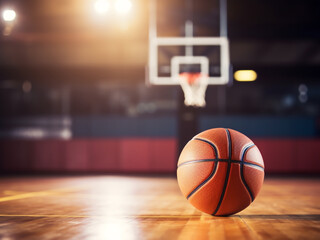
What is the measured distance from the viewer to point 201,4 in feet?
29.6

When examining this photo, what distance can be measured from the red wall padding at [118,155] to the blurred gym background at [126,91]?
3cm

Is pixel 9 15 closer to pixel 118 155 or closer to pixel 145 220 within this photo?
pixel 118 155

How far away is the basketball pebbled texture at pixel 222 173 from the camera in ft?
10.9

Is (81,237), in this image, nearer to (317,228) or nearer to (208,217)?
(208,217)

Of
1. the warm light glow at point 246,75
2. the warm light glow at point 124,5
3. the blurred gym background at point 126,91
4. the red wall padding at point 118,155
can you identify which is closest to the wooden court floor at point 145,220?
the warm light glow at point 124,5

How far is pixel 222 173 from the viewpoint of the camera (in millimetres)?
3328

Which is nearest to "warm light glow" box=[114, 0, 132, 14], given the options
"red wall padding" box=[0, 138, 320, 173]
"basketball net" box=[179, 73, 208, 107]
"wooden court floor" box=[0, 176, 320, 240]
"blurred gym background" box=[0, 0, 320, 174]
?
"blurred gym background" box=[0, 0, 320, 174]

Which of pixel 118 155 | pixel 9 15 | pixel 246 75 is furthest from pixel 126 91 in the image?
pixel 9 15

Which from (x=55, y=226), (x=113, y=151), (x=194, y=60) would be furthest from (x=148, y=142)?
(x=55, y=226)

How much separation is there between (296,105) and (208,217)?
37.7 feet

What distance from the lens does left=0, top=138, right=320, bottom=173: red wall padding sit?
10.8 meters

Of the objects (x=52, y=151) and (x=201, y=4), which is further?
(x=52, y=151)

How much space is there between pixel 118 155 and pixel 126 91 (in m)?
3.98

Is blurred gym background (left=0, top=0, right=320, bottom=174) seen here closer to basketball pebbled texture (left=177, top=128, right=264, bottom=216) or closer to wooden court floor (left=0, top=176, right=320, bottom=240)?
wooden court floor (left=0, top=176, right=320, bottom=240)
